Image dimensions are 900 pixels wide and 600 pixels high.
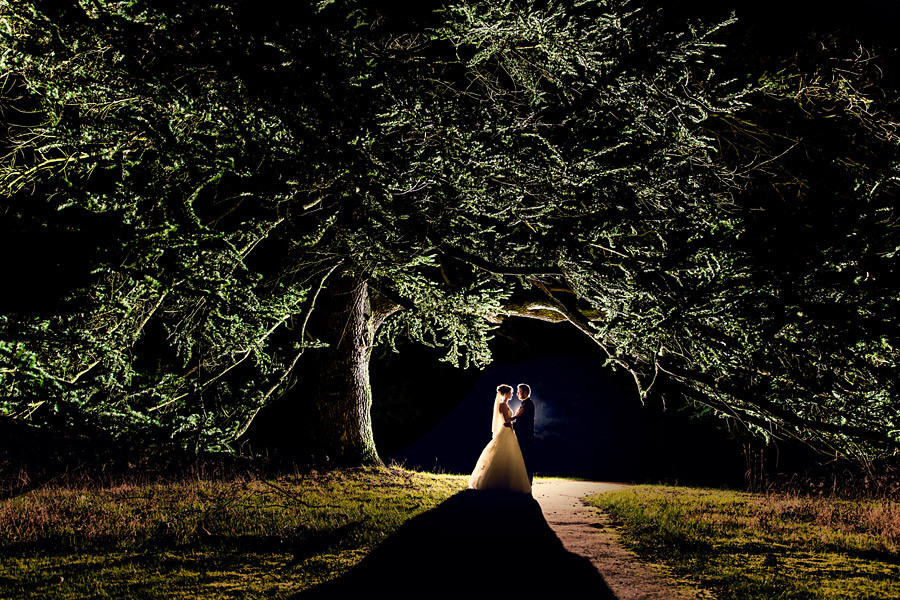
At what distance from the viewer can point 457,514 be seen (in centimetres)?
873

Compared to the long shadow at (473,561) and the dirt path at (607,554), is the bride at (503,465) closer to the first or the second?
the dirt path at (607,554)

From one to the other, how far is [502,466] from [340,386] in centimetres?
428

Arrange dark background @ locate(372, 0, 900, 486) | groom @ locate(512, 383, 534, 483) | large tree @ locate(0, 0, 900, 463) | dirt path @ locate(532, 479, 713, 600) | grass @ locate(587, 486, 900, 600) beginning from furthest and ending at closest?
dark background @ locate(372, 0, 900, 486) → groom @ locate(512, 383, 534, 483) → grass @ locate(587, 486, 900, 600) → dirt path @ locate(532, 479, 713, 600) → large tree @ locate(0, 0, 900, 463)

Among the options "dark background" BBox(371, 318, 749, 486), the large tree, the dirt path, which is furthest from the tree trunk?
"dark background" BBox(371, 318, 749, 486)

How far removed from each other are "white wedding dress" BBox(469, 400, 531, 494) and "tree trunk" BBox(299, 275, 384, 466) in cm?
313

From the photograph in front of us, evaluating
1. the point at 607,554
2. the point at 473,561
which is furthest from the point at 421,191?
the point at 607,554

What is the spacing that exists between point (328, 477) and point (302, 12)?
8.97 m

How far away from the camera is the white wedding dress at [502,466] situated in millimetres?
12062

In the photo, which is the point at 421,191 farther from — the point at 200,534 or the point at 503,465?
the point at 503,465

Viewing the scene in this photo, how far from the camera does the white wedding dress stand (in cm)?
1206

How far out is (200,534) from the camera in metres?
8.94

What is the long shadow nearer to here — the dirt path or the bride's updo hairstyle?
the dirt path

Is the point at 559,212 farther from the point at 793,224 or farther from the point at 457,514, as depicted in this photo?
the point at 457,514

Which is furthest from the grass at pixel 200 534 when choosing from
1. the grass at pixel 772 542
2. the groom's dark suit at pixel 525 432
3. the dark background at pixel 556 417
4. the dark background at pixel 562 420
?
the dark background at pixel 556 417
